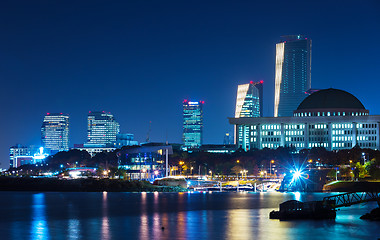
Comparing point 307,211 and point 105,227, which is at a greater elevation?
point 307,211

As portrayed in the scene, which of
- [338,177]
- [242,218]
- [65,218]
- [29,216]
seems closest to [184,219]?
[242,218]

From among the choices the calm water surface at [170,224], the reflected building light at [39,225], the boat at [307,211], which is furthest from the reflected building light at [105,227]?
the boat at [307,211]

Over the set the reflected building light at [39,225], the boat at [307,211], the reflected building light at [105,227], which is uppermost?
the boat at [307,211]

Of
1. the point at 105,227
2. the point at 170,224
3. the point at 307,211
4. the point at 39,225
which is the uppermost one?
the point at 307,211

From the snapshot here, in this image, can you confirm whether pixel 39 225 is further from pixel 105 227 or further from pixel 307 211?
pixel 307 211

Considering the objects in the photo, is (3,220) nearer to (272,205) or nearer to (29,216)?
(29,216)

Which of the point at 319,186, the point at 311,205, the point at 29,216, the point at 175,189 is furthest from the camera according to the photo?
the point at 175,189

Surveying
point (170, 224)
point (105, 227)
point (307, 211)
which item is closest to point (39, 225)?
point (105, 227)

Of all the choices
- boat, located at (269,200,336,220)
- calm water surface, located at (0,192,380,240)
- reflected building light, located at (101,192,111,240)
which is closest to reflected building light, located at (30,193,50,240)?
calm water surface, located at (0,192,380,240)

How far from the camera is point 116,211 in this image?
347 feet

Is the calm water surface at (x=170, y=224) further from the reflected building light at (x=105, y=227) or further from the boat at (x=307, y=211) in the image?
the boat at (x=307, y=211)

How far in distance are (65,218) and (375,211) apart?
41.3m

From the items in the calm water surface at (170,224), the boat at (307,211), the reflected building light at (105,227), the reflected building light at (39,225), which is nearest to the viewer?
the reflected building light at (105,227)

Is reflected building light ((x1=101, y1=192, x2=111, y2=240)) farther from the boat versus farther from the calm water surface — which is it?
the boat
